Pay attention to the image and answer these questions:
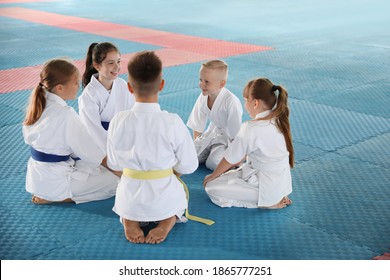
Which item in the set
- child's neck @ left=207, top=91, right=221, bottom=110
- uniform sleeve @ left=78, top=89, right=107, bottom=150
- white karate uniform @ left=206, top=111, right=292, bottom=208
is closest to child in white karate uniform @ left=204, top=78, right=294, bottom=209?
white karate uniform @ left=206, top=111, right=292, bottom=208

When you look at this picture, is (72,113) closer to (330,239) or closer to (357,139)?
(330,239)

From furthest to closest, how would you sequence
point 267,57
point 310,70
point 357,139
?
point 267,57 → point 310,70 → point 357,139

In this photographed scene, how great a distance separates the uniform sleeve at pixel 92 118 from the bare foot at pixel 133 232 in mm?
1041

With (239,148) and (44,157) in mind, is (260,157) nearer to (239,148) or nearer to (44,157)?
(239,148)

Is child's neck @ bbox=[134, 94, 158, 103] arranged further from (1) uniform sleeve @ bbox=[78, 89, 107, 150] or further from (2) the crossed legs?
(1) uniform sleeve @ bbox=[78, 89, 107, 150]

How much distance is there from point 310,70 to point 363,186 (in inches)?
154

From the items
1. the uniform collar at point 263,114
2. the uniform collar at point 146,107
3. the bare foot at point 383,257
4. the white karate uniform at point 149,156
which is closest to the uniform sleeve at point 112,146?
the white karate uniform at point 149,156

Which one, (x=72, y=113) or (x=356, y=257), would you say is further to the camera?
(x=72, y=113)

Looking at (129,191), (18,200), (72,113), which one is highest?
(72,113)

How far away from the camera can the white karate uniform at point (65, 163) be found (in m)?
3.38

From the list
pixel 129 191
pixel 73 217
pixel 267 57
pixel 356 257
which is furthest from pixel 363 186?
pixel 267 57

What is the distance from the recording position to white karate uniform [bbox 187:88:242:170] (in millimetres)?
4043
